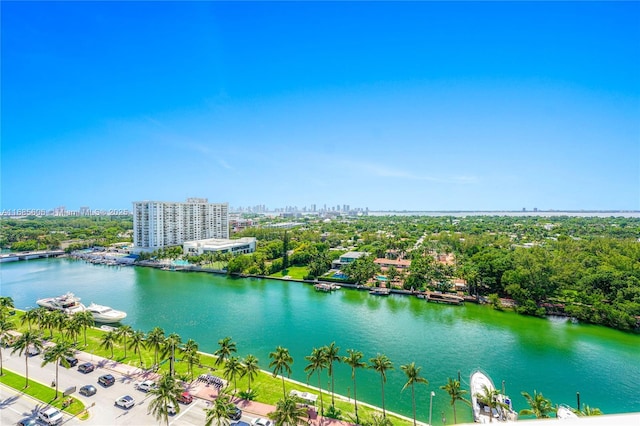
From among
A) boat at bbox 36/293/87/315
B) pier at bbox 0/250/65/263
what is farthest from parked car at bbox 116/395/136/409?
pier at bbox 0/250/65/263

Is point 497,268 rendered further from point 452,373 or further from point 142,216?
point 142,216

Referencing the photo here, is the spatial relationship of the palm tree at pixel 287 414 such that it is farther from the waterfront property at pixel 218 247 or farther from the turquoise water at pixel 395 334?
the waterfront property at pixel 218 247

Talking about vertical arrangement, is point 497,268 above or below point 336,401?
above

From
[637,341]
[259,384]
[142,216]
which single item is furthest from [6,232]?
[637,341]

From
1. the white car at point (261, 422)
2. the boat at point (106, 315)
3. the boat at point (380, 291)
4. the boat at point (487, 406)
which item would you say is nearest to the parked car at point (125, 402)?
the white car at point (261, 422)

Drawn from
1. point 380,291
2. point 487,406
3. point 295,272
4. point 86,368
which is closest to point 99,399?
point 86,368

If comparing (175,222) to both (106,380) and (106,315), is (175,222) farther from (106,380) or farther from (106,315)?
(106,380)
